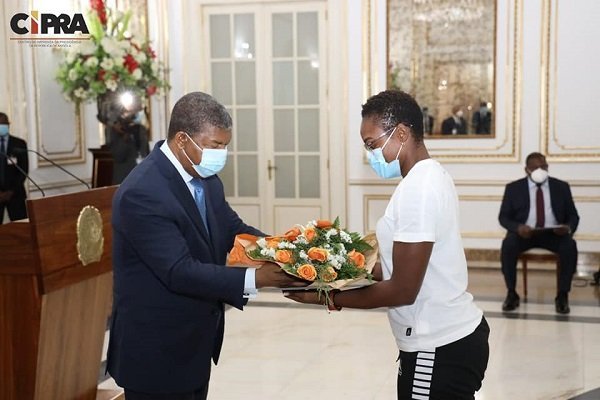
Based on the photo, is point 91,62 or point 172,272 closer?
point 172,272

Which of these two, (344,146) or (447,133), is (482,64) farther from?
(344,146)

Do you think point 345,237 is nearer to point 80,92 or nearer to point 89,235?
point 89,235

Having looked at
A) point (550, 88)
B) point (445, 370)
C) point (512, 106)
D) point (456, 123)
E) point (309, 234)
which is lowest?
point (445, 370)

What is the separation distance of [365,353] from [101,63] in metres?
3.61

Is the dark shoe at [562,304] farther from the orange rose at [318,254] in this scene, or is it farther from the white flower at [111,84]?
the orange rose at [318,254]

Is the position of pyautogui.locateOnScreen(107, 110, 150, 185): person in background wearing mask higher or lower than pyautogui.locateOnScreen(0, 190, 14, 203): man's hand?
higher

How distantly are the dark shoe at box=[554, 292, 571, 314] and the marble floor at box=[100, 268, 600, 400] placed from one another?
57mm

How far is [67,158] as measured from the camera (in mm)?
7969

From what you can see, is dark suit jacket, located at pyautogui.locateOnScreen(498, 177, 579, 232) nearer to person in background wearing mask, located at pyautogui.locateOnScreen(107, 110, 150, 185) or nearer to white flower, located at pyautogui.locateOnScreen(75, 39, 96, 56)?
person in background wearing mask, located at pyautogui.locateOnScreen(107, 110, 150, 185)

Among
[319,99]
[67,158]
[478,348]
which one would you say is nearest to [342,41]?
[319,99]

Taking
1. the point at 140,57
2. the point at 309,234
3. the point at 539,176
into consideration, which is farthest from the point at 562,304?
the point at 309,234

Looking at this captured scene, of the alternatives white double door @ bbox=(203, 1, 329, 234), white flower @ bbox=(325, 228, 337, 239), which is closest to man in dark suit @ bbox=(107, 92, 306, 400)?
white flower @ bbox=(325, 228, 337, 239)

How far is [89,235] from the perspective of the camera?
323cm

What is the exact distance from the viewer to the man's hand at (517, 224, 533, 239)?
21.9ft
